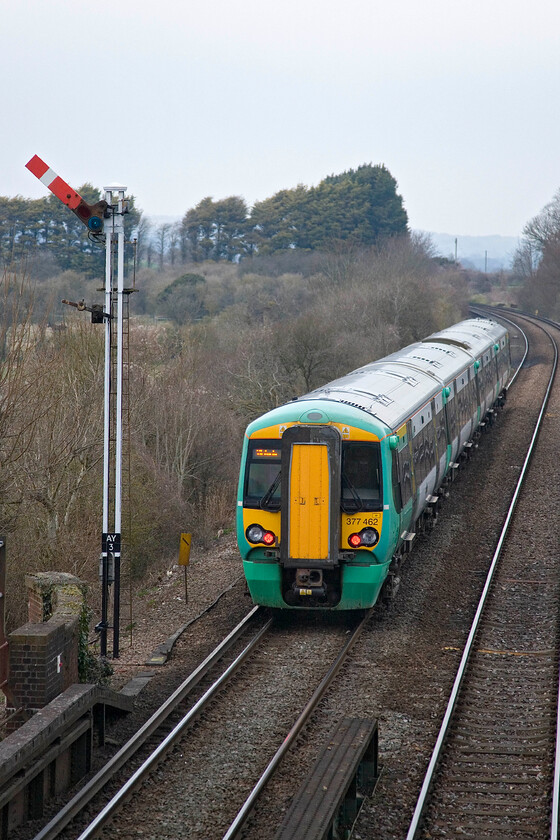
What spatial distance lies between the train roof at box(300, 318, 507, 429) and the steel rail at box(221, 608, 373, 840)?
2.79 m

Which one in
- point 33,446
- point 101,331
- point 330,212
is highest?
point 330,212

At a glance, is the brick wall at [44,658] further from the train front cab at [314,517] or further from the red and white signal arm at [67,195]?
the red and white signal arm at [67,195]

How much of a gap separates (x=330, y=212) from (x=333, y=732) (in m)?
75.9

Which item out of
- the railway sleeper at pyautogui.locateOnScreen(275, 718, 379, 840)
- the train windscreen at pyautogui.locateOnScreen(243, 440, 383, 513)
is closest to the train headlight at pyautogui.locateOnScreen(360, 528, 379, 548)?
the train windscreen at pyautogui.locateOnScreen(243, 440, 383, 513)

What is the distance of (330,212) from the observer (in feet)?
269

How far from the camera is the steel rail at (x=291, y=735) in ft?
25.1

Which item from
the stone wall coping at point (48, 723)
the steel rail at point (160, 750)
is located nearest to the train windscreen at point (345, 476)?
the steel rail at point (160, 750)

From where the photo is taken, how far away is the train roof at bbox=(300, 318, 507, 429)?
43.9ft

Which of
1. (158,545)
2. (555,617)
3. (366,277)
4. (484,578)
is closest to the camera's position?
(555,617)

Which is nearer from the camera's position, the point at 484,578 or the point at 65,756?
the point at 65,756

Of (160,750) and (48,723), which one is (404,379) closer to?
(160,750)

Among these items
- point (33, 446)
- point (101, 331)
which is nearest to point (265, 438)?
point (33, 446)

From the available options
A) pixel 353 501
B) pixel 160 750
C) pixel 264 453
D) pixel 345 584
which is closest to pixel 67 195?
pixel 264 453

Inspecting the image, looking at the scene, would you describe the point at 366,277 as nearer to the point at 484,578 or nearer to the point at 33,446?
the point at 33,446
